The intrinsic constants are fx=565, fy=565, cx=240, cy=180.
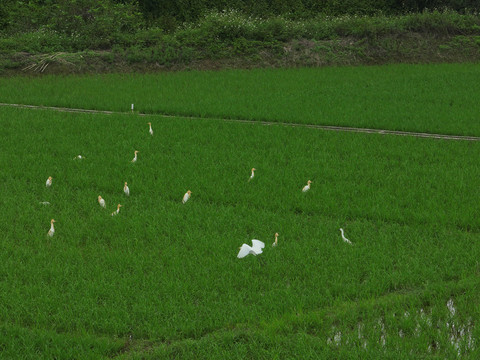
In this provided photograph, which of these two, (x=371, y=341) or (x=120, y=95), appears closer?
(x=371, y=341)

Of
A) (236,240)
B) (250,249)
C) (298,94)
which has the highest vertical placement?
(250,249)

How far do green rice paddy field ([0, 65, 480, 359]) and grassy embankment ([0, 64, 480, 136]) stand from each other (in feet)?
0.61

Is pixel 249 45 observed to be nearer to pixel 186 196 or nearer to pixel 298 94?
pixel 298 94

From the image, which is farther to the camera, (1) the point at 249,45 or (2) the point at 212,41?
(2) the point at 212,41

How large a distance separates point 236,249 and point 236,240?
0.25 metres

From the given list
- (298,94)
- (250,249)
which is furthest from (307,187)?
(298,94)

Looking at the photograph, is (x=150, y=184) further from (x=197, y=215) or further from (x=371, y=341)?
(x=371, y=341)

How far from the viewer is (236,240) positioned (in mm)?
6750

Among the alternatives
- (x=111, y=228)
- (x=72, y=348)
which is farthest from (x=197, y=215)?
(x=72, y=348)

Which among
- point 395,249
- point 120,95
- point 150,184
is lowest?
point 120,95

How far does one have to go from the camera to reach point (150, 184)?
873cm

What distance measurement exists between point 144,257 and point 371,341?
107 inches

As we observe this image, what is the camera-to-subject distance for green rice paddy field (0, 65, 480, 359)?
4.96 m

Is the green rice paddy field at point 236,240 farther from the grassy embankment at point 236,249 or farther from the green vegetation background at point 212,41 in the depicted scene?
the green vegetation background at point 212,41
